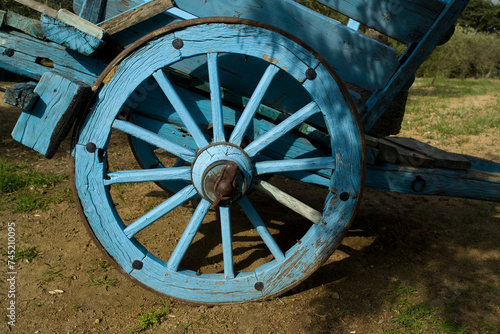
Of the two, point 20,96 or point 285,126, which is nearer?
point 20,96

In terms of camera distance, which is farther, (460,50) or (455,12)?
(460,50)

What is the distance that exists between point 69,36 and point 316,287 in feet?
6.31

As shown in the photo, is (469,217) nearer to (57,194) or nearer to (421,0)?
(421,0)

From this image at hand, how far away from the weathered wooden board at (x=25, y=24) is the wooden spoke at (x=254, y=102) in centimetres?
111

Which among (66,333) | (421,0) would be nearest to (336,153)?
(421,0)

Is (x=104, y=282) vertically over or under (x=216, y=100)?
under

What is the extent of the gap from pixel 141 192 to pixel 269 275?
6.30 feet

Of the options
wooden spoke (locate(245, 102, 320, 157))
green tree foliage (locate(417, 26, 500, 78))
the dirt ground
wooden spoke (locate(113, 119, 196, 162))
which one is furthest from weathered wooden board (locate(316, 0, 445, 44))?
green tree foliage (locate(417, 26, 500, 78))

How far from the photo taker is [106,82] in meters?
1.86

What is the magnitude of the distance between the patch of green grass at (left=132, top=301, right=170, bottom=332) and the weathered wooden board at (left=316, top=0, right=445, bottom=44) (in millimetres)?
1816

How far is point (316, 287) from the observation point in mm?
2393

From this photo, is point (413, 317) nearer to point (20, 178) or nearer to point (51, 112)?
point (51, 112)

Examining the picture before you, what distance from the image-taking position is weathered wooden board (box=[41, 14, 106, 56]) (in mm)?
1891

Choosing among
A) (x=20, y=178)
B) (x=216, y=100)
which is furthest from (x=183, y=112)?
(x=20, y=178)
